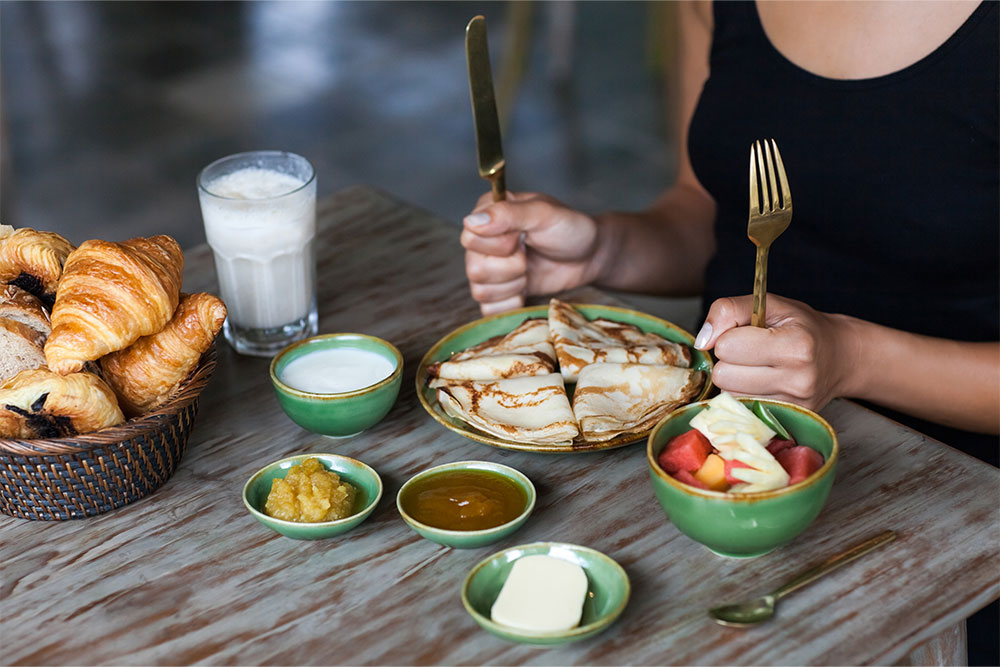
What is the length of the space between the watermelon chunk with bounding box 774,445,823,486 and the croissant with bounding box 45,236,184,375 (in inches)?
21.9

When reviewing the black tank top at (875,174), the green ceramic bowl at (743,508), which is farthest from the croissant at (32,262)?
the black tank top at (875,174)

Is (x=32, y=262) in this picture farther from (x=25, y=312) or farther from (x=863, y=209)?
(x=863, y=209)

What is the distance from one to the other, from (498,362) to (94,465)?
1.33 feet

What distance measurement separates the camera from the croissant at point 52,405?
856 millimetres

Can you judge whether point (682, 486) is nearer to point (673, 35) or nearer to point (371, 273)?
point (371, 273)

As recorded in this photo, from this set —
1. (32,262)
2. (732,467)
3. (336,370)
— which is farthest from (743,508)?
(32,262)

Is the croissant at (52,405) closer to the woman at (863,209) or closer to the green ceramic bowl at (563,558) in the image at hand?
the green ceramic bowl at (563,558)

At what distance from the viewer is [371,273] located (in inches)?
55.6

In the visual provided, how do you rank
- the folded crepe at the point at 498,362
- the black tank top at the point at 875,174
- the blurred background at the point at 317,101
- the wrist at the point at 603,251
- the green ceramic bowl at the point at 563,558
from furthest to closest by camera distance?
the blurred background at the point at 317,101
the wrist at the point at 603,251
the black tank top at the point at 875,174
the folded crepe at the point at 498,362
the green ceramic bowl at the point at 563,558

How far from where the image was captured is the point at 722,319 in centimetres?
96

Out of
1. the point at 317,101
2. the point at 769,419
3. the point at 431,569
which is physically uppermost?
the point at 769,419

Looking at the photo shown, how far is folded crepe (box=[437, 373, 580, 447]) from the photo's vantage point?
0.96m

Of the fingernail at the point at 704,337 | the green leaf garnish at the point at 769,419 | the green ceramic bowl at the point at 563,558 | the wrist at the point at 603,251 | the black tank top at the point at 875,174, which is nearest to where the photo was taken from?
the green ceramic bowl at the point at 563,558

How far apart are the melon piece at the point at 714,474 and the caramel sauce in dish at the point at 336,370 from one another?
1.23 feet
